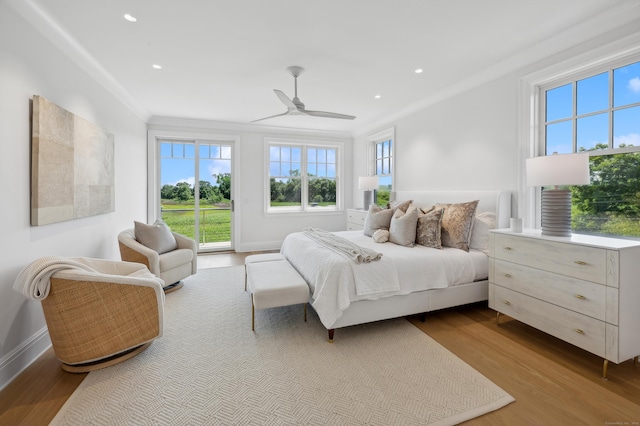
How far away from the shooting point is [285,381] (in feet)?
6.21

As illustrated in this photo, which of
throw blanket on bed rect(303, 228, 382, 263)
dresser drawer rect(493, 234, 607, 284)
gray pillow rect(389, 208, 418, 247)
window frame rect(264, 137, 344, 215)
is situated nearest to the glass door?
window frame rect(264, 137, 344, 215)

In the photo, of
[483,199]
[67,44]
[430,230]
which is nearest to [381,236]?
[430,230]

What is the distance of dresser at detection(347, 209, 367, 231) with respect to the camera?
17.2ft

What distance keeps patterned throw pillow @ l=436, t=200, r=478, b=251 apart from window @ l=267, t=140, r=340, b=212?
368 cm

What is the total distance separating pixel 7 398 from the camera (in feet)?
5.71

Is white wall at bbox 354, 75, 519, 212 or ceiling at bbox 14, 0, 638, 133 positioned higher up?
ceiling at bbox 14, 0, 638, 133

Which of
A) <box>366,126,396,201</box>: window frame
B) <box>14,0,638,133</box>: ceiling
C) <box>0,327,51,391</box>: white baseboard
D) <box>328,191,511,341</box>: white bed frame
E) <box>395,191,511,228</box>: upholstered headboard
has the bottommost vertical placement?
<box>0,327,51,391</box>: white baseboard

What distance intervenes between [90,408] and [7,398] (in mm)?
594

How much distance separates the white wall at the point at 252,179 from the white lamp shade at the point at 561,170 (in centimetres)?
462

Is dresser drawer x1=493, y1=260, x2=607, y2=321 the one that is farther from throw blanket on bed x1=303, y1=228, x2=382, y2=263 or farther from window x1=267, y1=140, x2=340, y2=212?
window x1=267, y1=140, x2=340, y2=212

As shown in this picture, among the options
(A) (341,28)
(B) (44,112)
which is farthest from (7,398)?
(A) (341,28)

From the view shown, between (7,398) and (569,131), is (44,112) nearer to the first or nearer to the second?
(7,398)

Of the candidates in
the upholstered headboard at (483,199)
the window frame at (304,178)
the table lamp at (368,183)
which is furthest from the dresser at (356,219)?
the upholstered headboard at (483,199)

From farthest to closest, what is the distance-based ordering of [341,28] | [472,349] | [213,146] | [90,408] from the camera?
[213,146] < [341,28] < [472,349] < [90,408]
